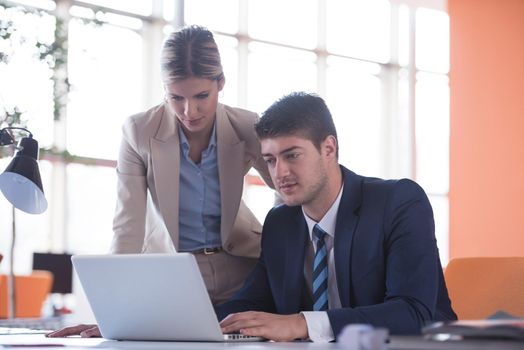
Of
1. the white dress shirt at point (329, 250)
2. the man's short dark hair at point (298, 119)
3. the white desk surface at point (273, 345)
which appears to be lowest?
the white desk surface at point (273, 345)

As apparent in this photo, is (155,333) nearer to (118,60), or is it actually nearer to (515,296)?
(515,296)

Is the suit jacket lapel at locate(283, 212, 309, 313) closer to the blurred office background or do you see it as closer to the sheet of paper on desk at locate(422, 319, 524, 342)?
the sheet of paper on desk at locate(422, 319, 524, 342)

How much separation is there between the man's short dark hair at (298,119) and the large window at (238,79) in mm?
3985

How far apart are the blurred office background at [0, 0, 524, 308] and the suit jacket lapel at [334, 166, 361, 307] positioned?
3.57 metres

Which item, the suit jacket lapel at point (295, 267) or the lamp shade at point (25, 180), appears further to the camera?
the lamp shade at point (25, 180)

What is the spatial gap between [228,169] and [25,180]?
62 cm

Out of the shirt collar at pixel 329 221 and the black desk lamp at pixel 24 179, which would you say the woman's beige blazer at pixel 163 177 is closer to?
the black desk lamp at pixel 24 179

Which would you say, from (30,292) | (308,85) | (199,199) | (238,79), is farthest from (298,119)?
(308,85)

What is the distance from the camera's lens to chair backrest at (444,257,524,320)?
242cm

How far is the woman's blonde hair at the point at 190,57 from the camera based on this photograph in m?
2.68

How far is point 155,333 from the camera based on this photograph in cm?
213

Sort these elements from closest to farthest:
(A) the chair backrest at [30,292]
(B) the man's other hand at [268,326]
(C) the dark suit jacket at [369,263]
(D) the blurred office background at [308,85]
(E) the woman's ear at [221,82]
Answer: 1. (B) the man's other hand at [268,326]
2. (C) the dark suit jacket at [369,263]
3. (E) the woman's ear at [221,82]
4. (D) the blurred office background at [308,85]
5. (A) the chair backrest at [30,292]

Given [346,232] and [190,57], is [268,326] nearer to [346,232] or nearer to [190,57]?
[346,232]

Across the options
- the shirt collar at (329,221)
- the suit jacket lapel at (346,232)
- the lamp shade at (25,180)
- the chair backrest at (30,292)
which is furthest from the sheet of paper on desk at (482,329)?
the chair backrest at (30,292)
